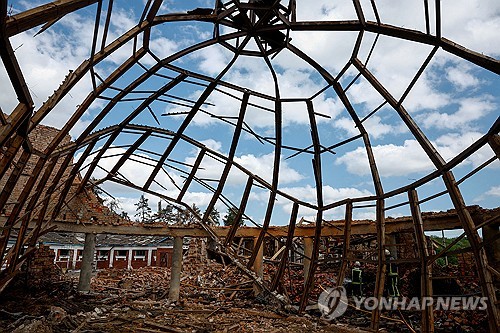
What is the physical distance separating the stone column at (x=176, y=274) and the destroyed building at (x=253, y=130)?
2.7 inches

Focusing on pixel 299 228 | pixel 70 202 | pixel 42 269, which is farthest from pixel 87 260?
→ pixel 299 228

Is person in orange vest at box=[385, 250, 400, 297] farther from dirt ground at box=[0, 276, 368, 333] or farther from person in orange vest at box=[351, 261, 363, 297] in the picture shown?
dirt ground at box=[0, 276, 368, 333]

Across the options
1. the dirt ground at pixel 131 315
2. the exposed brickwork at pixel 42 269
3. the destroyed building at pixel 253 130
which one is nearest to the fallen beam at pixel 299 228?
the destroyed building at pixel 253 130

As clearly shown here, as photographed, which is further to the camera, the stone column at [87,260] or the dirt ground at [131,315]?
the stone column at [87,260]

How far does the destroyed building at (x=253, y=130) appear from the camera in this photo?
653 centimetres

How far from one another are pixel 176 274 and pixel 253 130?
9421mm

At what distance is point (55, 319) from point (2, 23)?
32.6 feet

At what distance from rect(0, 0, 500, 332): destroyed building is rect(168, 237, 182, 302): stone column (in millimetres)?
68

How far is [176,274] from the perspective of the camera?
56.1 ft

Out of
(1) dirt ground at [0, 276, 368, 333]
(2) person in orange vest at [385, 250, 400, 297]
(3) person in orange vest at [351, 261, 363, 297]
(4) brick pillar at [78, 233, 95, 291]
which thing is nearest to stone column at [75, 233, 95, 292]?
(4) brick pillar at [78, 233, 95, 291]

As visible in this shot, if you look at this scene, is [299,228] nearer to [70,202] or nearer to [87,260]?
[87,260]

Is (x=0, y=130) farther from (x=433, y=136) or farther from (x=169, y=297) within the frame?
(x=169, y=297)

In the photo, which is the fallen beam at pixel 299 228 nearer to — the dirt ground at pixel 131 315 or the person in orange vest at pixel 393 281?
the person in orange vest at pixel 393 281

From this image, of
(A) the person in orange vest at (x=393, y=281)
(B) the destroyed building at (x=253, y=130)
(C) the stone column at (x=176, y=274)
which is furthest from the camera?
(C) the stone column at (x=176, y=274)
